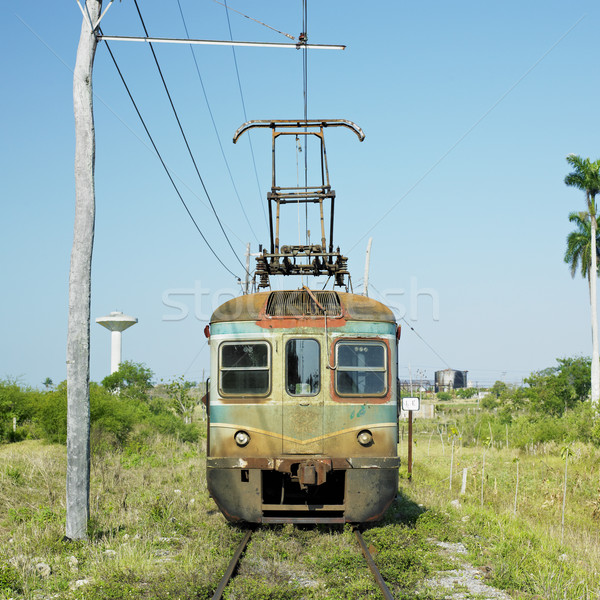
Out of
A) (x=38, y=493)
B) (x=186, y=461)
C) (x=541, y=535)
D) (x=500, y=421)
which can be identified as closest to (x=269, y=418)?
(x=541, y=535)

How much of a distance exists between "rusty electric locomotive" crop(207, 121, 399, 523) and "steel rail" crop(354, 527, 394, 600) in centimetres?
34

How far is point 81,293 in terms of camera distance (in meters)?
8.70

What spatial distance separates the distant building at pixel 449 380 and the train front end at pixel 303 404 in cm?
12991

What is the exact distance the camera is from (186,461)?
17.8 meters

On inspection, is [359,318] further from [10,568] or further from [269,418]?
[10,568]

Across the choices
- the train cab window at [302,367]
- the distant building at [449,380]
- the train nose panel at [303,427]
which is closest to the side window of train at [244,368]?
the train cab window at [302,367]

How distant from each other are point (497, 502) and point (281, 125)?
8614mm

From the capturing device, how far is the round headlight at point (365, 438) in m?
8.73

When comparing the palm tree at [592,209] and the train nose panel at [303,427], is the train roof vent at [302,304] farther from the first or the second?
the palm tree at [592,209]

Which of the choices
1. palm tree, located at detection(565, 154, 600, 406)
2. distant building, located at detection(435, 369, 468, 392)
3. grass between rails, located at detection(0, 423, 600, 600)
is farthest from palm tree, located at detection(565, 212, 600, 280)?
distant building, located at detection(435, 369, 468, 392)

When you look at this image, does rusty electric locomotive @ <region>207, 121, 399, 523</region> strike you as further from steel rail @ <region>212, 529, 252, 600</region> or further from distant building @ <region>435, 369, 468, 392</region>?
distant building @ <region>435, 369, 468, 392</region>

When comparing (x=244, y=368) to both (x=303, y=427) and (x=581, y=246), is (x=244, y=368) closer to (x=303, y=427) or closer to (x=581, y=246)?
(x=303, y=427)

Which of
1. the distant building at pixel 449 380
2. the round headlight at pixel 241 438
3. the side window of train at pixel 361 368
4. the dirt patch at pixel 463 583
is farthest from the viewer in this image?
the distant building at pixel 449 380

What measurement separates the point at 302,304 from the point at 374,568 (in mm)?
3659
